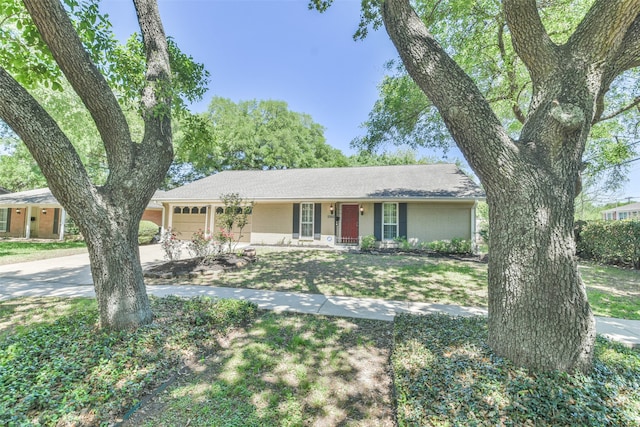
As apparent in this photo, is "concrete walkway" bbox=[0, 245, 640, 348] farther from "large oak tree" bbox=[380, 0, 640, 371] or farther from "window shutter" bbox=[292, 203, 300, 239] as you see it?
"window shutter" bbox=[292, 203, 300, 239]

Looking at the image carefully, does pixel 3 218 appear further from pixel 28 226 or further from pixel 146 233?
pixel 146 233

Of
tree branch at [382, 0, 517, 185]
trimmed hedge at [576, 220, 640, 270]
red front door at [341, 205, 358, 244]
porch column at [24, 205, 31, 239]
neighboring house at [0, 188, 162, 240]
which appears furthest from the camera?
porch column at [24, 205, 31, 239]

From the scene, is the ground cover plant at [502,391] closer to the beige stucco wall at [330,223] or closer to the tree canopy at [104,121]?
the tree canopy at [104,121]

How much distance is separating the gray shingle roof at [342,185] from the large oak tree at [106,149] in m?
9.69

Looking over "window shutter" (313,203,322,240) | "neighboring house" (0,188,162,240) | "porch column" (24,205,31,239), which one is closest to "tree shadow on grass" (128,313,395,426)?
"window shutter" (313,203,322,240)

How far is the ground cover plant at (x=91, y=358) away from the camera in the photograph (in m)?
2.25

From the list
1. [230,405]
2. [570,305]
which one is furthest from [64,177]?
[570,305]

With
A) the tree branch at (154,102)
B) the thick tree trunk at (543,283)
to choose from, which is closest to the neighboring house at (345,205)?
the tree branch at (154,102)

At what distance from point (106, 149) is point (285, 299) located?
3763 millimetres

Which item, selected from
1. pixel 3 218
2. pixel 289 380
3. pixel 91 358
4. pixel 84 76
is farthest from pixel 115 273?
pixel 3 218

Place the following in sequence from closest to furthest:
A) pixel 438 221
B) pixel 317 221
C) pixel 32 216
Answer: pixel 438 221, pixel 317 221, pixel 32 216

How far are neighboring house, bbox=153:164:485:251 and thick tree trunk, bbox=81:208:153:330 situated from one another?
792cm

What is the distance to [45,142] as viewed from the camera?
2848 millimetres

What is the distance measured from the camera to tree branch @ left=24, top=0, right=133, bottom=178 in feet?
9.72
